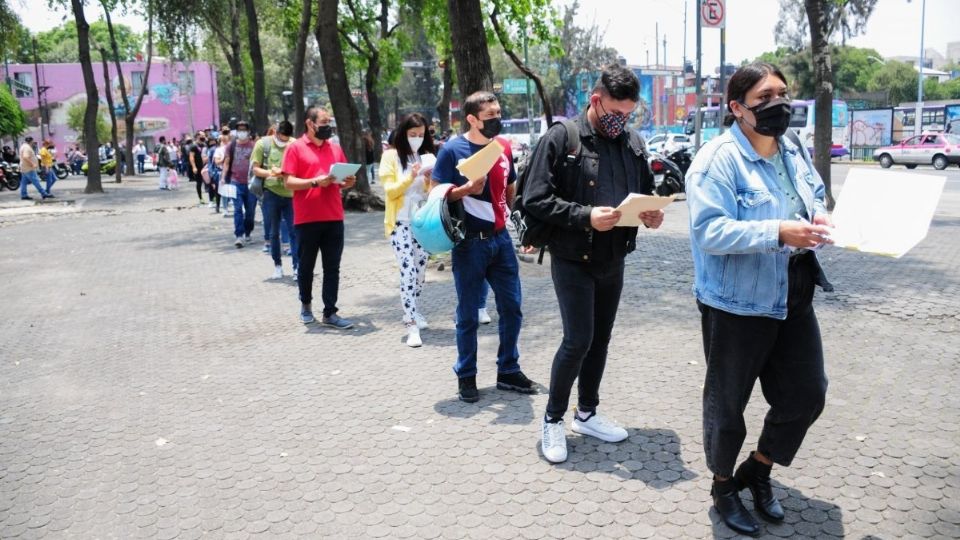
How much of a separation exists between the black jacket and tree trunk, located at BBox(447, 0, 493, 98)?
5938 millimetres

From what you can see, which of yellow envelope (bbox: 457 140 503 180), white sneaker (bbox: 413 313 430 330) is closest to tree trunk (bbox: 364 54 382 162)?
white sneaker (bbox: 413 313 430 330)

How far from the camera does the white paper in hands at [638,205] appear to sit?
3470 mm

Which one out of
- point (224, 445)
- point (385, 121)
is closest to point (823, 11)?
point (224, 445)

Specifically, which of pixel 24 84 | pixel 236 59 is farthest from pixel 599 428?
pixel 24 84

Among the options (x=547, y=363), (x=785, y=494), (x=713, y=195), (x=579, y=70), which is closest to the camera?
(x=713, y=195)

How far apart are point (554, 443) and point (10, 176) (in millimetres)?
30662

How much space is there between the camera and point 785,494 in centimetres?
369

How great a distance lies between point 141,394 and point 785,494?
13.8 ft

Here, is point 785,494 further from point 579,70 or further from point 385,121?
point 385,121

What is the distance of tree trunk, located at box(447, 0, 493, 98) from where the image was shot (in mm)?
9750

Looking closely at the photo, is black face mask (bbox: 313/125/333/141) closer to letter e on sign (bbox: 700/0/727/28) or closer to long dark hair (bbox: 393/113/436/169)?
long dark hair (bbox: 393/113/436/169)

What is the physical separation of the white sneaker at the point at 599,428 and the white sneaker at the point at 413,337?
88.6 inches

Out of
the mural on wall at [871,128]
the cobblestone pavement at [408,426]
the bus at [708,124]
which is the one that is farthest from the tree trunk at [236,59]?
the mural on wall at [871,128]

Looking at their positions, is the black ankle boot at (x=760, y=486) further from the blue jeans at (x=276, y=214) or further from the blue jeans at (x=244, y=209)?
the blue jeans at (x=244, y=209)
